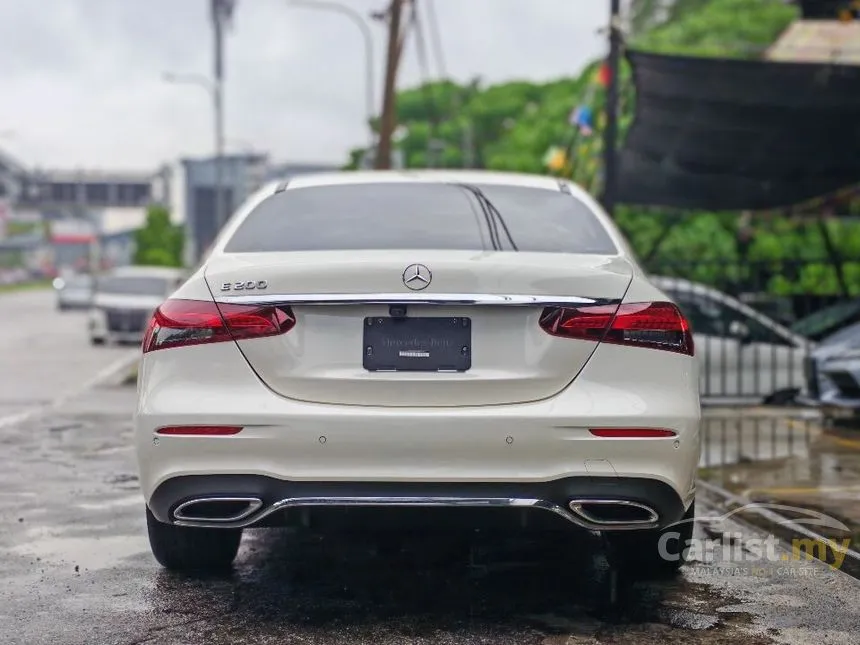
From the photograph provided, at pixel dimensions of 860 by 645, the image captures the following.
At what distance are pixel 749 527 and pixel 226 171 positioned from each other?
144689mm

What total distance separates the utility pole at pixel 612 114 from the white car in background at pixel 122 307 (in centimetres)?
1284

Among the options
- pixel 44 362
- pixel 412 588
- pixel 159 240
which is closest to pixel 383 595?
pixel 412 588

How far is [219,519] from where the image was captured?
508 centimetres

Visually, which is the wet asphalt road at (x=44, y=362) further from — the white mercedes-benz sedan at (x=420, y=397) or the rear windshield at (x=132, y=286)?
the white mercedes-benz sedan at (x=420, y=397)

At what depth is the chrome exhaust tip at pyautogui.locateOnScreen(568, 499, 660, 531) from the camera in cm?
495

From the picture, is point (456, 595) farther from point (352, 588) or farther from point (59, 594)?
point (59, 594)

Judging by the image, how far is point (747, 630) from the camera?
16.7 feet

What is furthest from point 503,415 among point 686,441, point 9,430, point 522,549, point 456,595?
point 9,430

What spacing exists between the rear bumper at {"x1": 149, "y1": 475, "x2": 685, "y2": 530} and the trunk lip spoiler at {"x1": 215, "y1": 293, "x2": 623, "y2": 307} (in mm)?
595

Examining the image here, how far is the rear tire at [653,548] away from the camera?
574cm

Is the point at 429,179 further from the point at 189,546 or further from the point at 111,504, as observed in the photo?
the point at 111,504

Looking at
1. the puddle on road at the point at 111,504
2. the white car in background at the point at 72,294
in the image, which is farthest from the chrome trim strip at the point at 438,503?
the white car in background at the point at 72,294

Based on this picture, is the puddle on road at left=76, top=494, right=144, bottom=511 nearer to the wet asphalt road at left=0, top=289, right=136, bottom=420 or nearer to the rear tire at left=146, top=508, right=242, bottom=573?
the rear tire at left=146, top=508, right=242, bottom=573

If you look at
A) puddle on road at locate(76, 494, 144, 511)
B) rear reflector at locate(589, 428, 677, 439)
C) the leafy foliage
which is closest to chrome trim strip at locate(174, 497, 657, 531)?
rear reflector at locate(589, 428, 677, 439)
